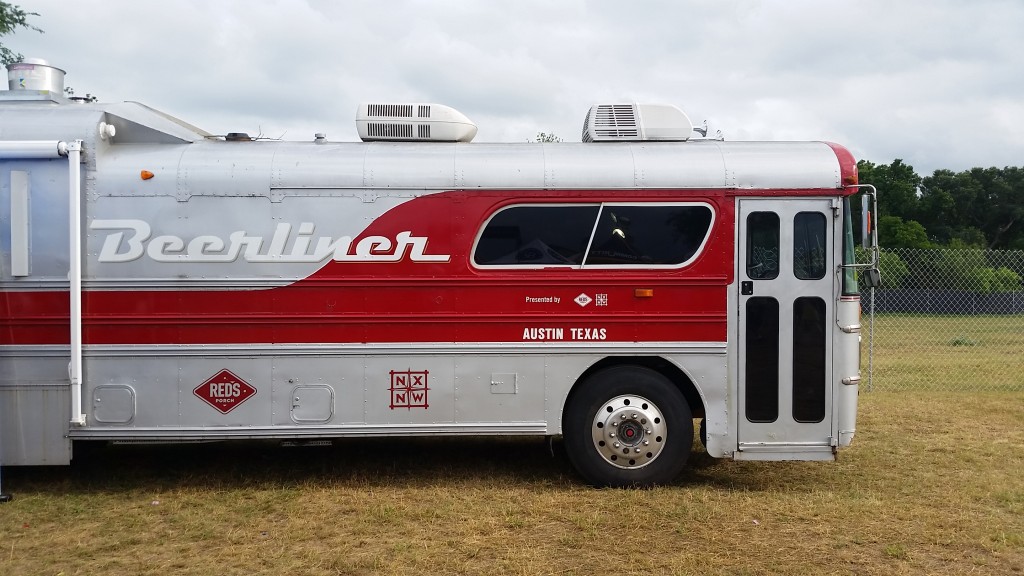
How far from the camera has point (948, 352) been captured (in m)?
14.9

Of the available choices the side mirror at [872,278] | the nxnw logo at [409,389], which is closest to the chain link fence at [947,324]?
the side mirror at [872,278]

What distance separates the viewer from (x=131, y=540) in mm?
4996

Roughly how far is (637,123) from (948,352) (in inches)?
448

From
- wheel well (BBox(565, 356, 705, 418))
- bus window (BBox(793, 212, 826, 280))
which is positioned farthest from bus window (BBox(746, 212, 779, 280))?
wheel well (BBox(565, 356, 705, 418))

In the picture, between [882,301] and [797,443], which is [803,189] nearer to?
[797,443]

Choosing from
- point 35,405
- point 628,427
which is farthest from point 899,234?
point 35,405

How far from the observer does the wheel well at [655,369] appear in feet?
19.8

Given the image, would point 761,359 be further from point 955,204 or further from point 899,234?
point 955,204

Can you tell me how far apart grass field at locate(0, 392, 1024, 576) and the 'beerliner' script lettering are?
1.78 meters

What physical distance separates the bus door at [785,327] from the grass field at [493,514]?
1.47ft

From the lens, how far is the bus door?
5.91 m

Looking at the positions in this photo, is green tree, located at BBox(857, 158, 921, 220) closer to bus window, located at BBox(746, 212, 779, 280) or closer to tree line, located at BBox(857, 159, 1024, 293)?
tree line, located at BBox(857, 159, 1024, 293)

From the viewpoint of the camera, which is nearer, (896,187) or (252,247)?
(252,247)

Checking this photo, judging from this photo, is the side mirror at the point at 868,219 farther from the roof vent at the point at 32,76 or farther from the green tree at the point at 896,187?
the green tree at the point at 896,187
